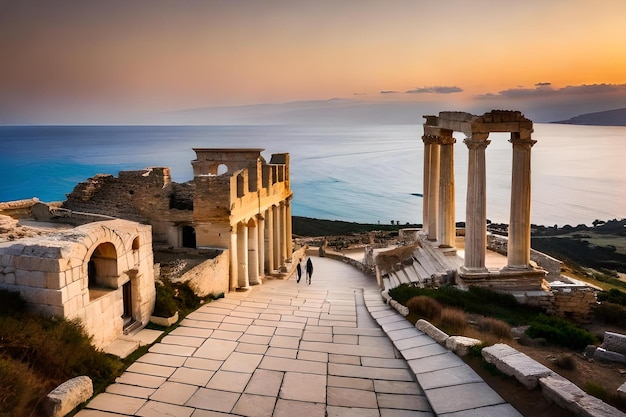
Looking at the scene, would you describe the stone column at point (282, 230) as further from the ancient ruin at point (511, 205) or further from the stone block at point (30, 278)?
the stone block at point (30, 278)

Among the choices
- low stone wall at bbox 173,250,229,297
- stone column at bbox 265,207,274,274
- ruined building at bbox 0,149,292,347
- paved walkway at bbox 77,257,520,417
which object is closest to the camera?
paved walkway at bbox 77,257,520,417

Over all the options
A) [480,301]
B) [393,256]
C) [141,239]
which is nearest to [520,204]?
[480,301]

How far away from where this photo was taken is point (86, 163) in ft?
512

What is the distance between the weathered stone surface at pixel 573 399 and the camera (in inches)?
256

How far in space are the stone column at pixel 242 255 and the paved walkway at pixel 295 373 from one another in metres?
6.08

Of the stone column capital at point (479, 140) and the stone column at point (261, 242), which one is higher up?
the stone column capital at point (479, 140)

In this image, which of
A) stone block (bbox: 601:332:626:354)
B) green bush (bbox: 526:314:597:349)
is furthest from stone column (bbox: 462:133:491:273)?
A: stone block (bbox: 601:332:626:354)

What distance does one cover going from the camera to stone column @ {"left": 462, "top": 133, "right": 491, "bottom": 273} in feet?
51.2

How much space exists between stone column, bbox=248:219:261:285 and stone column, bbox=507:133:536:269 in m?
10.2

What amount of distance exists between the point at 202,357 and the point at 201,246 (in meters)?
9.09

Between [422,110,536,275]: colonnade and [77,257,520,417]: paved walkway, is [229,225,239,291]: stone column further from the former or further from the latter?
[422,110,536,275]: colonnade

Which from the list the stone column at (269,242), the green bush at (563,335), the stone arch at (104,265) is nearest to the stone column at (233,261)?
the stone column at (269,242)

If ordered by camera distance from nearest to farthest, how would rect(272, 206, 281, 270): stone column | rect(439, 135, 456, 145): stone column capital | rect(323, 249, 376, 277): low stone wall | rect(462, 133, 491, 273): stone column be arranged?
rect(462, 133, 491, 273): stone column < rect(439, 135, 456, 145): stone column capital < rect(323, 249, 376, 277): low stone wall < rect(272, 206, 281, 270): stone column

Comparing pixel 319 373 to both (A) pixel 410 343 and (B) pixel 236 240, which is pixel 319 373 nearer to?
(A) pixel 410 343
